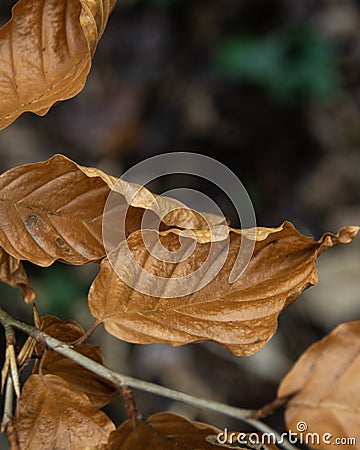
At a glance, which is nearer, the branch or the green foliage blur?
the branch

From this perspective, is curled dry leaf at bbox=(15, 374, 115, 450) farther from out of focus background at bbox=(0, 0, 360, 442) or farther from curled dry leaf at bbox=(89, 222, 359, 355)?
out of focus background at bbox=(0, 0, 360, 442)

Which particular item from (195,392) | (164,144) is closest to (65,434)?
(195,392)

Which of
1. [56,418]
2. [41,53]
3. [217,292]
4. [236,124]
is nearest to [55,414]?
[56,418]

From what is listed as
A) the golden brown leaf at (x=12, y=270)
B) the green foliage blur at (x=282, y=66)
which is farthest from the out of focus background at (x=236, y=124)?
the golden brown leaf at (x=12, y=270)

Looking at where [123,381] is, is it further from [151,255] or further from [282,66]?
[282,66]

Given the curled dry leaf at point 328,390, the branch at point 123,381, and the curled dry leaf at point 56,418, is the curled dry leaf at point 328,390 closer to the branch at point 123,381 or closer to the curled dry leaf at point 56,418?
the branch at point 123,381

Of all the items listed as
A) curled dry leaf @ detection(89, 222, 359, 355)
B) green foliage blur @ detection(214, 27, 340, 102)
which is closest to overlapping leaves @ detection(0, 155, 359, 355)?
curled dry leaf @ detection(89, 222, 359, 355)

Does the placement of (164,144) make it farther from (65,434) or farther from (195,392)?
(65,434)

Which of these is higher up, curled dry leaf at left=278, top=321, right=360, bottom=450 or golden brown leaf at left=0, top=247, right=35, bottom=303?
golden brown leaf at left=0, top=247, right=35, bottom=303
